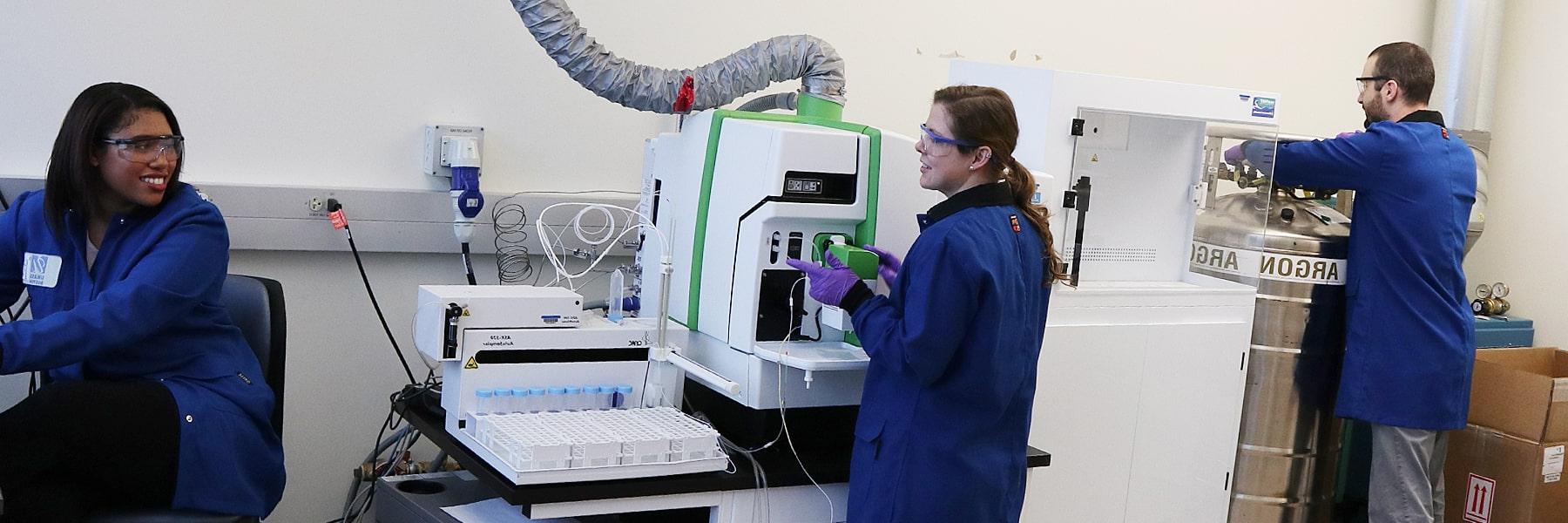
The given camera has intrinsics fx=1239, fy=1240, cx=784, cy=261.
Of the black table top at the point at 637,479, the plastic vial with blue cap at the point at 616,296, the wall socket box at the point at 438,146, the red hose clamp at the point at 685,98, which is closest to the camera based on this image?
the black table top at the point at 637,479

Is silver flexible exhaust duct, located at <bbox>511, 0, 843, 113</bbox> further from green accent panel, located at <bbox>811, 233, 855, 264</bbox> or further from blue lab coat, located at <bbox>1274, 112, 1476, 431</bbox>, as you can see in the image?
blue lab coat, located at <bbox>1274, 112, 1476, 431</bbox>

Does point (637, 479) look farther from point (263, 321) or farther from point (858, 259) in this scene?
point (263, 321)

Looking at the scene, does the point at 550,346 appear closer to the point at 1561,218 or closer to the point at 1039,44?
the point at 1039,44

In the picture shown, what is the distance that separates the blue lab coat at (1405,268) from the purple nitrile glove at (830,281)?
1575 millimetres

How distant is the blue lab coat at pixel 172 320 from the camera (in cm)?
194

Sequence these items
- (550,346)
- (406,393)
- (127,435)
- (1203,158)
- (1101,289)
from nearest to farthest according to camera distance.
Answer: (127,435), (550,346), (406,393), (1101,289), (1203,158)

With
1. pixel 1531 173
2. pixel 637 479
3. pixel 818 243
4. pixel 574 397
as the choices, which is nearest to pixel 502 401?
pixel 574 397

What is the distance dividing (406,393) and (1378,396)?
92.0 inches

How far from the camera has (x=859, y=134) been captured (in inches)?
89.6

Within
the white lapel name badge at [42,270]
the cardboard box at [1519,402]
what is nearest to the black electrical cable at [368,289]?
the white lapel name badge at [42,270]

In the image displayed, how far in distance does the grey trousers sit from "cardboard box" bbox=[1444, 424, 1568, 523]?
31 centimetres

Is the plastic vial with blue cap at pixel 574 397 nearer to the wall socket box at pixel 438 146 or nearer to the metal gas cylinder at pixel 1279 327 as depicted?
the wall socket box at pixel 438 146

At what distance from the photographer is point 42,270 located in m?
2.06

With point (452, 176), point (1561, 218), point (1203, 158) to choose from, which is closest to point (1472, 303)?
point (1561, 218)
